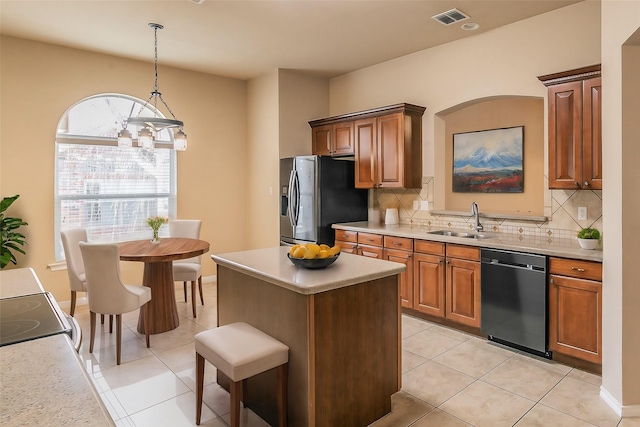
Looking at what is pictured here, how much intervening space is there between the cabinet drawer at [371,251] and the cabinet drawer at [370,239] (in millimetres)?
44

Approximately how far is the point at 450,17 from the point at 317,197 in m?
2.30

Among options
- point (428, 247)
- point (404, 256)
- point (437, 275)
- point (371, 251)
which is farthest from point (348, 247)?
point (437, 275)

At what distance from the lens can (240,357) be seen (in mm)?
2039

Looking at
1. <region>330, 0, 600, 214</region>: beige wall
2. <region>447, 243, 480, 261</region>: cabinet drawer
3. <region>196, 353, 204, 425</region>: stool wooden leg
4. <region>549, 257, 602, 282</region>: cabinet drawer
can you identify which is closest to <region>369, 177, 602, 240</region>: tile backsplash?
<region>330, 0, 600, 214</region>: beige wall

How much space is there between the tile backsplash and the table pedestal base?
2.66 meters

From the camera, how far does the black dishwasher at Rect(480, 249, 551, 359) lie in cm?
314

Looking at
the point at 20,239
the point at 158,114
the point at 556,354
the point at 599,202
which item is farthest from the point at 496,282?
the point at 20,239

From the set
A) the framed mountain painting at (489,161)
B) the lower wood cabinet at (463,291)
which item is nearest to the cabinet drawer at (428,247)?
the lower wood cabinet at (463,291)

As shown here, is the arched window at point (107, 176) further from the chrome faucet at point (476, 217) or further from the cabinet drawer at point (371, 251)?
the chrome faucet at point (476, 217)

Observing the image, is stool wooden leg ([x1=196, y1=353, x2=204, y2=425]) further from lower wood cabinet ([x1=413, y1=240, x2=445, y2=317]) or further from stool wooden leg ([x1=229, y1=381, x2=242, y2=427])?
lower wood cabinet ([x1=413, y1=240, x2=445, y2=317])

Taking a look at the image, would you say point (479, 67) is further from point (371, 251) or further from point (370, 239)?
point (371, 251)

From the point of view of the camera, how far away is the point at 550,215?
12.1 feet

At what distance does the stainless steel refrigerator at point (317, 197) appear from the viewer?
480cm

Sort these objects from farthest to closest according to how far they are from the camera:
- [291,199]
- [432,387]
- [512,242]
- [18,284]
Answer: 1. [291,199]
2. [512,242]
3. [432,387]
4. [18,284]
